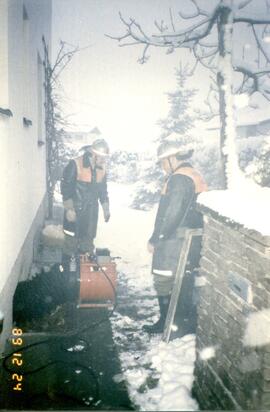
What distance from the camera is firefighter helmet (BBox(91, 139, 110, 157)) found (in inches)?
208

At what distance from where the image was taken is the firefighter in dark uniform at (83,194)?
18.0ft

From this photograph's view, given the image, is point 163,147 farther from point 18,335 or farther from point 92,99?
point 18,335

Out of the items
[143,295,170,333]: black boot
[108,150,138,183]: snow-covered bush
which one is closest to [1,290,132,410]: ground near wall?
[143,295,170,333]: black boot

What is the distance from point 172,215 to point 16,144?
6.42ft

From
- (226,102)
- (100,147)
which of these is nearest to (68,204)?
(100,147)

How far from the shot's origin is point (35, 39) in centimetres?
597

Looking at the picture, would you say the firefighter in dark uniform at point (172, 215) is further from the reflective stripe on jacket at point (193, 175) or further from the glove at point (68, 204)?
the glove at point (68, 204)

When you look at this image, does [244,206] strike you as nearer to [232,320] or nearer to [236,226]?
[236,226]

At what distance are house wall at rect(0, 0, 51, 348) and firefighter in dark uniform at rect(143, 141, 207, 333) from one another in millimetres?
1630

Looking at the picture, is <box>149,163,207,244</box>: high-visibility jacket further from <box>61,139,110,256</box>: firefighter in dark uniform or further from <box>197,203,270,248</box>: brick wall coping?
<box>61,139,110,256</box>: firefighter in dark uniform

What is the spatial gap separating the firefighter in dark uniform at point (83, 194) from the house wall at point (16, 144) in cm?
59

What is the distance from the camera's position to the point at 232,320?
2.55 meters

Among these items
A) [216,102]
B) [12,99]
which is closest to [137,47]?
[216,102]

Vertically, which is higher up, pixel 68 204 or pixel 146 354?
pixel 68 204
